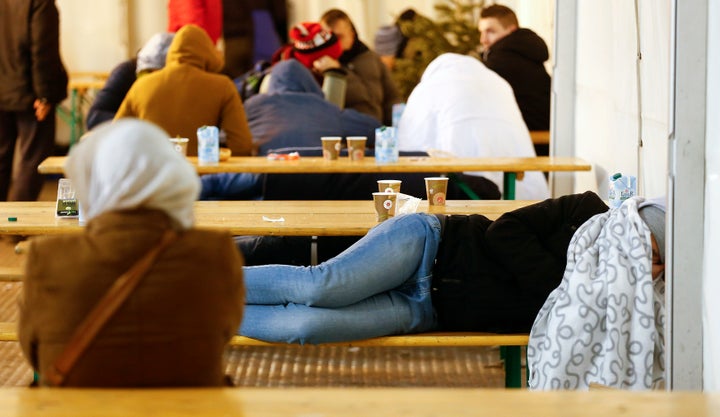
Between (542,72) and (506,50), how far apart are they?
0.88 ft

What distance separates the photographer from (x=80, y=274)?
2439 millimetres

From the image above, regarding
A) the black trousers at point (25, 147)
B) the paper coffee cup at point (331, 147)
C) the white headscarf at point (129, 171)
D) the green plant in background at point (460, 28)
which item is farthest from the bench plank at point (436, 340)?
the green plant in background at point (460, 28)

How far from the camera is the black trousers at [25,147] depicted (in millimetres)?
8242

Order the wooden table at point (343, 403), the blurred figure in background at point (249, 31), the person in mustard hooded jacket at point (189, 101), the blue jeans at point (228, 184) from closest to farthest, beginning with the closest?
1. the wooden table at point (343, 403)
2. the blue jeans at point (228, 184)
3. the person in mustard hooded jacket at point (189, 101)
4. the blurred figure in background at point (249, 31)

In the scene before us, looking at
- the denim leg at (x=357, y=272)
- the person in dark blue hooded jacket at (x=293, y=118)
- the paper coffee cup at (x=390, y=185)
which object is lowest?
the denim leg at (x=357, y=272)

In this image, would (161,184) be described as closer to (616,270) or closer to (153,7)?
(616,270)

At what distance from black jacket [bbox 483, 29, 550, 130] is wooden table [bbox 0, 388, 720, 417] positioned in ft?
18.5

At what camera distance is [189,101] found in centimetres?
648

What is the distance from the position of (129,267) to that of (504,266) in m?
1.75

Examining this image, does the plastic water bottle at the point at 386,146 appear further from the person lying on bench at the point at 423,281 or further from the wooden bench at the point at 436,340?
the wooden bench at the point at 436,340

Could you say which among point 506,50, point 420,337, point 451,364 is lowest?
point 451,364

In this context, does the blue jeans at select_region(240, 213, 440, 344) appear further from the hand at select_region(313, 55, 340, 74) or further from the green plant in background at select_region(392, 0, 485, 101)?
the green plant in background at select_region(392, 0, 485, 101)

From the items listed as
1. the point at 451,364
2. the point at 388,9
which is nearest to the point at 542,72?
the point at 451,364

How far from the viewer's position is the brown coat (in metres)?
2.44
